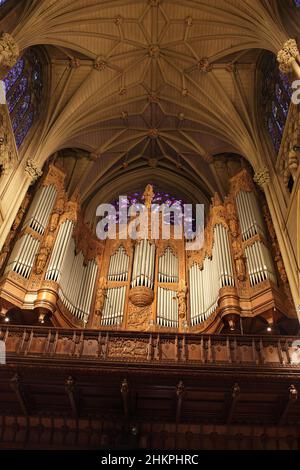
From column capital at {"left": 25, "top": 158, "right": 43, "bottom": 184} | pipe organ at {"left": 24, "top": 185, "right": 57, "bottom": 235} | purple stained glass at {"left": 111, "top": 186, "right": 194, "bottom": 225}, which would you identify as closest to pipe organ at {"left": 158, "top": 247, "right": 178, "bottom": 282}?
purple stained glass at {"left": 111, "top": 186, "right": 194, "bottom": 225}

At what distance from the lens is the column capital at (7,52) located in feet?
37.6

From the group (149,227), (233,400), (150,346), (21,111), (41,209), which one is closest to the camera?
(233,400)

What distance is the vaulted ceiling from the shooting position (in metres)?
14.3

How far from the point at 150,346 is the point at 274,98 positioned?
32.6 feet

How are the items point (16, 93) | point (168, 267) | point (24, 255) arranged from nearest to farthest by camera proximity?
point (24, 255)
point (16, 93)
point (168, 267)

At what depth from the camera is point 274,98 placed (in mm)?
15336

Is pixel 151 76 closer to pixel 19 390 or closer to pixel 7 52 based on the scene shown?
pixel 7 52

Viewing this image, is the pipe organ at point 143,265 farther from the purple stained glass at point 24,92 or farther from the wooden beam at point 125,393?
the purple stained glass at point 24,92

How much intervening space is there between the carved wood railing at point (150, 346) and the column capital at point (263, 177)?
5401 mm

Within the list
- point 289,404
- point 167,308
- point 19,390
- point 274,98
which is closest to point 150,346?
point 19,390

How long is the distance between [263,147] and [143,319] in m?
7.11

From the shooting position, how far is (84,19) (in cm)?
1502

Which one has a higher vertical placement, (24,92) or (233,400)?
(24,92)
